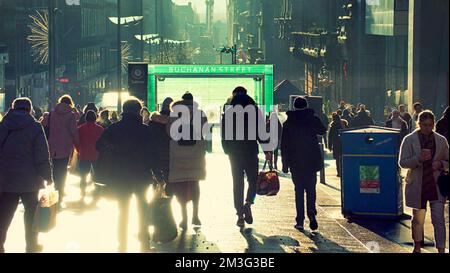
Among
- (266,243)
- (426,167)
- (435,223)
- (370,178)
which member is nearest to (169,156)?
(266,243)

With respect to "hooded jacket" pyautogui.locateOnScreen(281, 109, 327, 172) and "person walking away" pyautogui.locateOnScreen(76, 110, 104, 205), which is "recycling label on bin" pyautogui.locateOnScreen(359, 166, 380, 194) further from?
"person walking away" pyautogui.locateOnScreen(76, 110, 104, 205)

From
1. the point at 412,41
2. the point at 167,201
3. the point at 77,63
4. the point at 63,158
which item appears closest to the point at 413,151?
the point at 167,201

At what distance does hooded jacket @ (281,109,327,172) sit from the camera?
13.1 metres

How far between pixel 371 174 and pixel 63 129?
4.54 meters

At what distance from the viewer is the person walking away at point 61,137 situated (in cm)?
1523

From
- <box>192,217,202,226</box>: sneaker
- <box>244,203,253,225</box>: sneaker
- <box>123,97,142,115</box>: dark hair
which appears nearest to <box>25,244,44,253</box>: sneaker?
<box>123,97,142,115</box>: dark hair

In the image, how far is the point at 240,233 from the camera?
41.6 ft

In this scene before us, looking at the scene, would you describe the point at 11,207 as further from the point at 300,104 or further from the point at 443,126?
the point at 443,126

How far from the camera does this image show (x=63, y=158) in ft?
50.1

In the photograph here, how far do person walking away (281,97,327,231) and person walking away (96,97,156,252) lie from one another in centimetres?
268

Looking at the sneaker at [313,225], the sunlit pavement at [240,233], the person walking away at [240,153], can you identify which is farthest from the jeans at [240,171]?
the sneaker at [313,225]

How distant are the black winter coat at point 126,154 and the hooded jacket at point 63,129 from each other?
454cm
